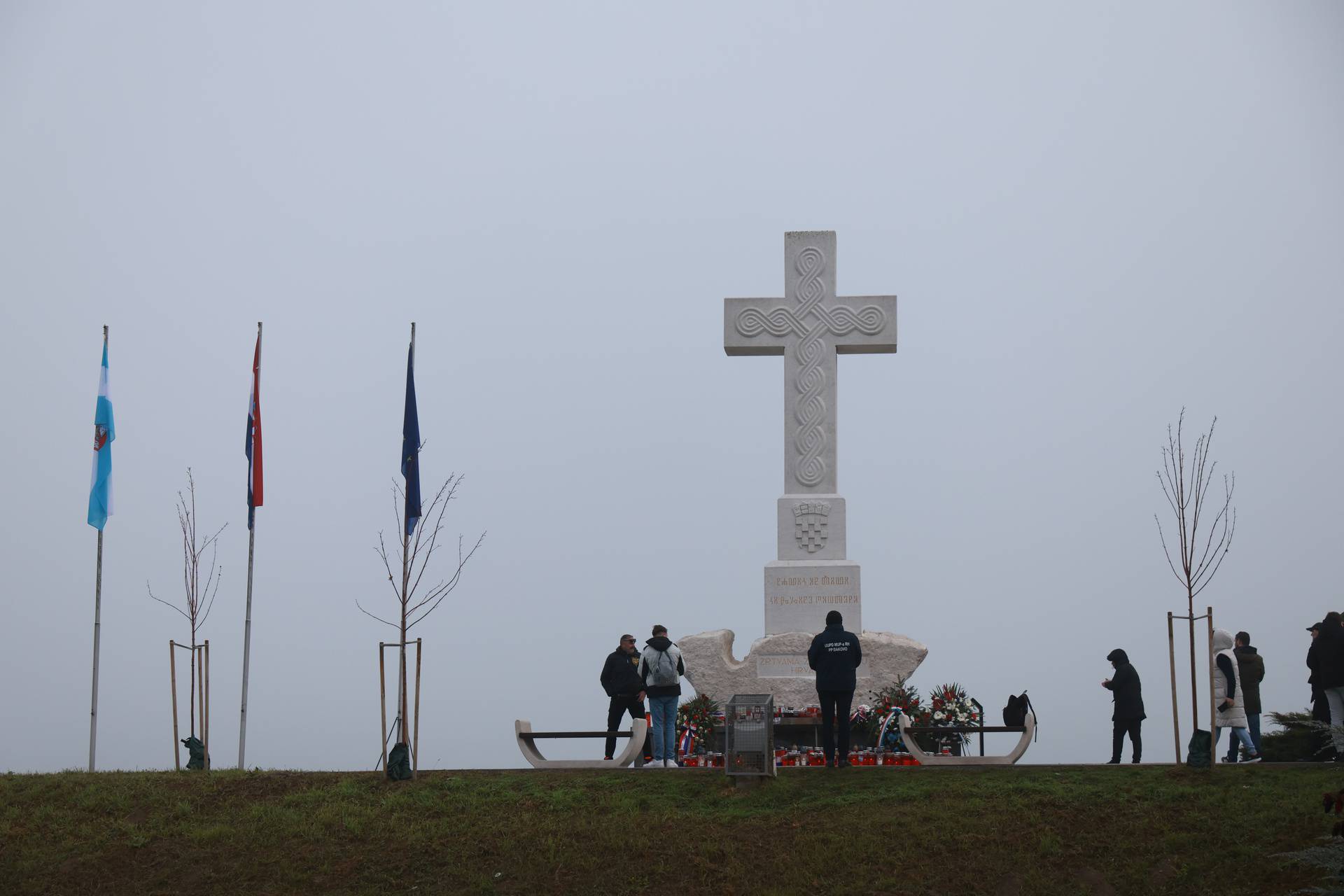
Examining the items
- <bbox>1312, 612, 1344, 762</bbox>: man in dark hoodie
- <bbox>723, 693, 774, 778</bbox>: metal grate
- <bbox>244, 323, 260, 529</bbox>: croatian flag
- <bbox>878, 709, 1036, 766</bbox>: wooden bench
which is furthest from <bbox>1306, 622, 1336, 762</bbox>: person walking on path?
<bbox>244, 323, 260, 529</bbox>: croatian flag

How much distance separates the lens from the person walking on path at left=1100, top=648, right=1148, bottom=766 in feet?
49.9

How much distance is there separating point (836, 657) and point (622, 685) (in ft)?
8.12

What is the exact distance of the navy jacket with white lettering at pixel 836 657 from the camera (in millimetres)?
14281

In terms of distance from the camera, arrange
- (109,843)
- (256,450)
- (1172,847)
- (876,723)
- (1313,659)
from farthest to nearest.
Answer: (256,450)
(876,723)
(1313,659)
(109,843)
(1172,847)

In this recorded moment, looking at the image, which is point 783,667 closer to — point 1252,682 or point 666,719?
point 666,719

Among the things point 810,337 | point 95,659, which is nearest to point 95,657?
point 95,659

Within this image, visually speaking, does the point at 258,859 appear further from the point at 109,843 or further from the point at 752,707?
the point at 752,707

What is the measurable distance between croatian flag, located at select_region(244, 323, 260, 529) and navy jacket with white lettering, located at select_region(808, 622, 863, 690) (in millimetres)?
7848

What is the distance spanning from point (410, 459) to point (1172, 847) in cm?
976

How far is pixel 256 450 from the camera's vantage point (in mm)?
18297

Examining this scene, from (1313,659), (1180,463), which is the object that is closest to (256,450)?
(1180,463)

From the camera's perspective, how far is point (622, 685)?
15.4 meters

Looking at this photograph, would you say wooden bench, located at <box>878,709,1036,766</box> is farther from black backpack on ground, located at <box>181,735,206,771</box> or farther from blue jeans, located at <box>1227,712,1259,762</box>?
black backpack on ground, located at <box>181,735,206,771</box>

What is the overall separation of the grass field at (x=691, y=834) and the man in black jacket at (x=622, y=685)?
3.49 ft
